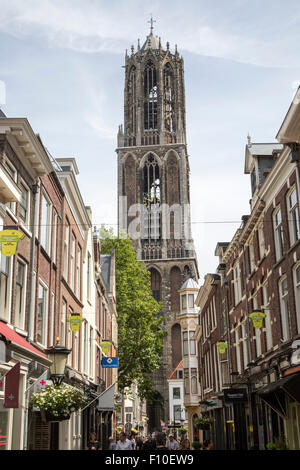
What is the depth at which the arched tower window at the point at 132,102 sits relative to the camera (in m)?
89.9

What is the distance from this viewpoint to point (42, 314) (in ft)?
55.2

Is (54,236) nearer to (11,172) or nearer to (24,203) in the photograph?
(24,203)

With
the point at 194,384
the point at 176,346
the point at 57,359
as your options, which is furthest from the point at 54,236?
the point at 176,346

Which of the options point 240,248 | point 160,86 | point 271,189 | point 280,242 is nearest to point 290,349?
point 280,242

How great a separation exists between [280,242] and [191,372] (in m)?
38.5

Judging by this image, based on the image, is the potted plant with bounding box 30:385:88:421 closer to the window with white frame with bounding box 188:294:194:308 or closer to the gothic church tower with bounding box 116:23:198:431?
the window with white frame with bounding box 188:294:194:308

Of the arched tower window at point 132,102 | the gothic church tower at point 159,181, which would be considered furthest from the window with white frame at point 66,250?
the arched tower window at point 132,102

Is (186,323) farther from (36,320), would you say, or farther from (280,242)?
(36,320)

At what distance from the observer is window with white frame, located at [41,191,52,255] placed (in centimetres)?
1711

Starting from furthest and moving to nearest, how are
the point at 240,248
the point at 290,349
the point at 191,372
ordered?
the point at 191,372, the point at 240,248, the point at 290,349

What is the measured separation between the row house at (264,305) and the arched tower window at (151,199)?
158 ft

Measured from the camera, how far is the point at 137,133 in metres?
88.3
